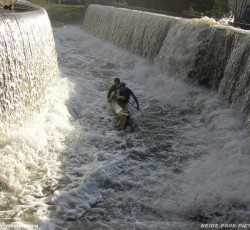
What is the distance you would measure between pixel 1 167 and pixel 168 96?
6.74 metres

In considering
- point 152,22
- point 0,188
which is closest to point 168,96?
point 152,22

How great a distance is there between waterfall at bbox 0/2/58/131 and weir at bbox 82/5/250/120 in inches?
192

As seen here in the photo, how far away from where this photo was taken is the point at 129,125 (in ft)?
33.1

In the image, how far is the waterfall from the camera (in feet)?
24.6

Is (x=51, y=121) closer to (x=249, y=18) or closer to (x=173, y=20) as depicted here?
(x=173, y=20)

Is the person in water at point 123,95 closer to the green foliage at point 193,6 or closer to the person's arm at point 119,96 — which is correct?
the person's arm at point 119,96

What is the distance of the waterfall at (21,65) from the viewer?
24.6 ft

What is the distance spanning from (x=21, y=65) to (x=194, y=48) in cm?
641

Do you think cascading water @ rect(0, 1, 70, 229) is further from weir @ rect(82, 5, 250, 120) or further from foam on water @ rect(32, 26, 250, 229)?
weir @ rect(82, 5, 250, 120)

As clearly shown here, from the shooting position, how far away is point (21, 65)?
8273 millimetres

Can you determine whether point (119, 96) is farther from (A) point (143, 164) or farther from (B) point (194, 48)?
(B) point (194, 48)

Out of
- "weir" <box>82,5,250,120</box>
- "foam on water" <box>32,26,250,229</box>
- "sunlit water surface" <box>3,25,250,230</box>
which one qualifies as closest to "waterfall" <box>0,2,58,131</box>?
"sunlit water surface" <box>3,25,250,230</box>

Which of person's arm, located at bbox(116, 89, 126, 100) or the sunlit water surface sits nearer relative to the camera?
the sunlit water surface

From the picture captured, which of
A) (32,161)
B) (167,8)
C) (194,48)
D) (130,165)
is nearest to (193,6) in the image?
(167,8)
